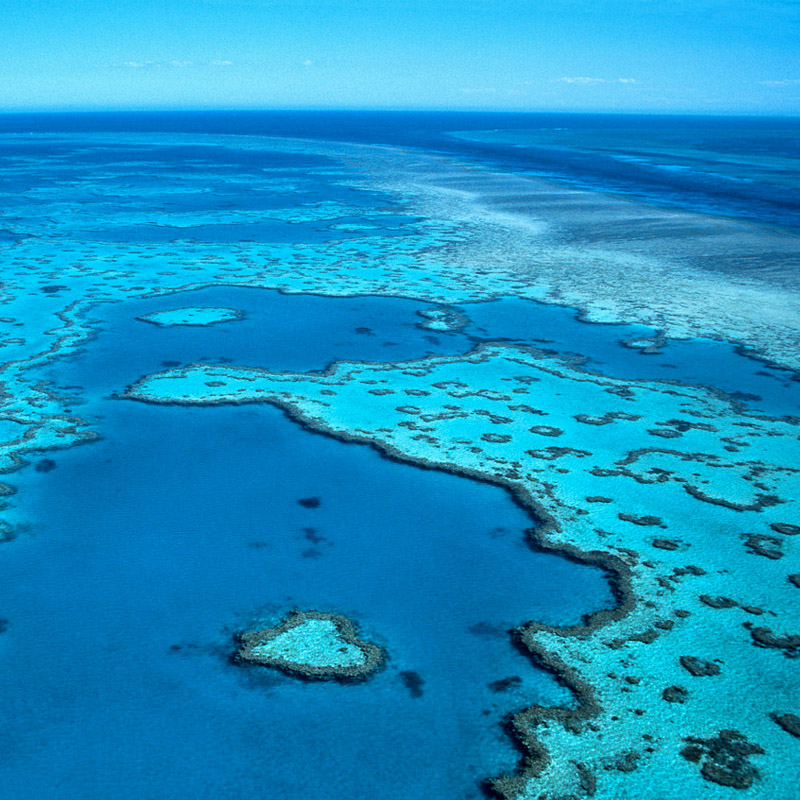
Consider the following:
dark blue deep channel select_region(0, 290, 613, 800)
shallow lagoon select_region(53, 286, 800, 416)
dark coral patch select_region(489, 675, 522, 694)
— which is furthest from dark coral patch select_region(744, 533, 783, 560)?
shallow lagoon select_region(53, 286, 800, 416)

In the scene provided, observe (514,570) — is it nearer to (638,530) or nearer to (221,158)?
(638,530)

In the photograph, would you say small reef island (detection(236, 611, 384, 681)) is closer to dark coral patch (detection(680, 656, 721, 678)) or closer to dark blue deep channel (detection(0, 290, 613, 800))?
dark blue deep channel (detection(0, 290, 613, 800))

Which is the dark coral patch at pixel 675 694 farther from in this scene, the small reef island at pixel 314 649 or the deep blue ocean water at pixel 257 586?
the small reef island at pixel 314 649

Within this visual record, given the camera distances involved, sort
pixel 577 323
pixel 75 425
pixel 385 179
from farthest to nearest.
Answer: pixel 385 179
pixel 577 323
pixel 75 425

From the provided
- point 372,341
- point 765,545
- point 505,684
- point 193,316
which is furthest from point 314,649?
point 193,316

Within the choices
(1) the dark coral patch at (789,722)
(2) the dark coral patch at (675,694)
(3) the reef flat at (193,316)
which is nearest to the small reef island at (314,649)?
(2) the dark coral patch at (675,694)

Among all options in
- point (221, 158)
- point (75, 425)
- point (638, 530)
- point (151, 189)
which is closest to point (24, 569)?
point (75, 425)

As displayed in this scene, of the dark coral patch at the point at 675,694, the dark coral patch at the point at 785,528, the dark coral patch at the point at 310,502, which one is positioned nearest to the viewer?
the dark coral patch at the point at 675,694

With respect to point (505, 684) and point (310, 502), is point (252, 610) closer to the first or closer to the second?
point (310, 502)
